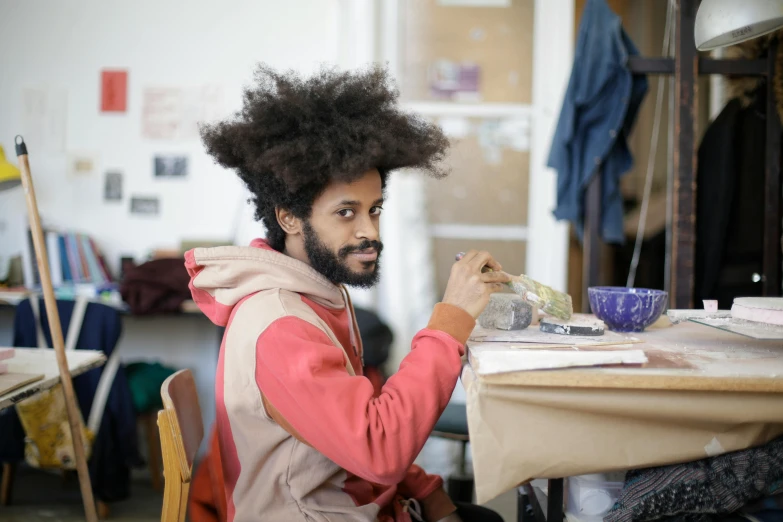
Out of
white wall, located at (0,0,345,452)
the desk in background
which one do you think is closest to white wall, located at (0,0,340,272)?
white wall, located at (0,0,345,452)

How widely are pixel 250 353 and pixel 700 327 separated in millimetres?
1037

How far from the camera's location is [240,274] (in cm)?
122

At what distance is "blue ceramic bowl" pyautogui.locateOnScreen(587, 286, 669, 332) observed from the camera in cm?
140

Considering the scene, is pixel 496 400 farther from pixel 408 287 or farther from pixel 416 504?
pixel 408 287

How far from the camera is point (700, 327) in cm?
153

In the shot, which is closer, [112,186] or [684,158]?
[684,158]

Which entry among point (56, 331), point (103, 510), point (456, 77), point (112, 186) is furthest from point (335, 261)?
point (112, 186)

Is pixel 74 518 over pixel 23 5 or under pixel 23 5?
under

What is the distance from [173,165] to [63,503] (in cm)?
169

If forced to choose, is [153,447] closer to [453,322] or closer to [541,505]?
[541,505]

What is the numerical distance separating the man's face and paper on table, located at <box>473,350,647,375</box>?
14.9 inches

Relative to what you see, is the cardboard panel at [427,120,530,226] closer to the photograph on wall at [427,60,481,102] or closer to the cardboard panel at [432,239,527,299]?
the cardboard panel at [432,239,527,299]

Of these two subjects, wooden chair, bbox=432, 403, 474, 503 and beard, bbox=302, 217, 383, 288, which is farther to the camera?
wooden chair, bbox=432, 403, 474, 503

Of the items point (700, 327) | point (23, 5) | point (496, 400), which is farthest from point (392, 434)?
point (23, 5)
